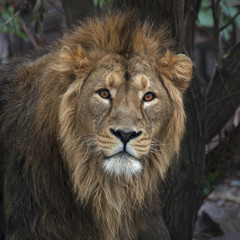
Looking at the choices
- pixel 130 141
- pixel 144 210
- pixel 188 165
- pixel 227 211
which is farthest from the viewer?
pixel 227 211

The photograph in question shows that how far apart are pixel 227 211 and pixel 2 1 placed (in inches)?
149

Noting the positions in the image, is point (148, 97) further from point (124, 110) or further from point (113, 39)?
point (113, 39)

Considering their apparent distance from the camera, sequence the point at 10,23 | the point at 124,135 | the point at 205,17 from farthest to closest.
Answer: the point at 205,17, the point at 10,23, the point at 124,135

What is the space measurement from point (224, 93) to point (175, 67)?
1.84 m

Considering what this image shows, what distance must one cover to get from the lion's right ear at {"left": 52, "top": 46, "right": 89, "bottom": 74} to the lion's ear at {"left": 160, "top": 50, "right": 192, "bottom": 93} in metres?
0.55

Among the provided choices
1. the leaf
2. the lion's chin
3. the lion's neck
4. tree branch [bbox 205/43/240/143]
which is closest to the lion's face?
the lion's chin

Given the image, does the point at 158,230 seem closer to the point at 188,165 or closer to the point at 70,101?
the point at 188,165

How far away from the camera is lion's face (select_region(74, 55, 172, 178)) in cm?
361

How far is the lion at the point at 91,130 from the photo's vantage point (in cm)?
383

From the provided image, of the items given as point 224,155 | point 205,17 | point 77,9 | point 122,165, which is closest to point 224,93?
point 224,155

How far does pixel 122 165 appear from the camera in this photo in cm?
365

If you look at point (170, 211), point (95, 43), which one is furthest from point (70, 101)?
point (170, 211)

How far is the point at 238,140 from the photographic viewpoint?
6348 mm

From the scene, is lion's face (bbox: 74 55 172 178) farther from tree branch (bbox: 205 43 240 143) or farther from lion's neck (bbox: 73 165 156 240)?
tree branch (bbox: 205 43 240 143)
